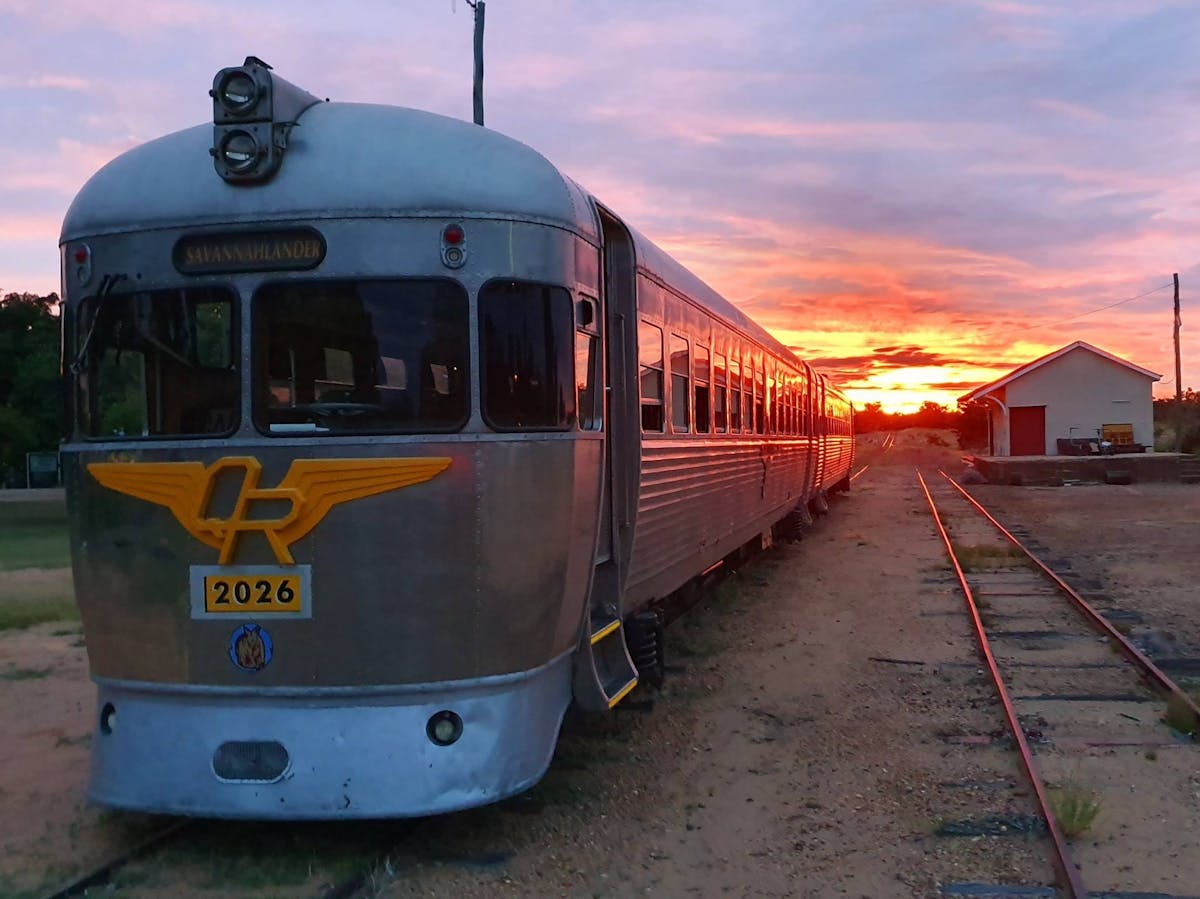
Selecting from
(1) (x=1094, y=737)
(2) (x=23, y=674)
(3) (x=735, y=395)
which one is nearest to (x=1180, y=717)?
(1) (x=1094, y=737)

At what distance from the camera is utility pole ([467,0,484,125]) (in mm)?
15469

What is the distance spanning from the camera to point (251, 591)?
195 inches

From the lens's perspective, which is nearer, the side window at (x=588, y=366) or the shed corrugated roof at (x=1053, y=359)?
the side window at (x=588, y=366)

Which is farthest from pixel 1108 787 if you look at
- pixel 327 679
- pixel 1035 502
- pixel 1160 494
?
pixel 1160 494

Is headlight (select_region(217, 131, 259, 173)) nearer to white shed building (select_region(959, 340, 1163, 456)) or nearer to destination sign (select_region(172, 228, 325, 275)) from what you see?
destination sign (select_region(172, 228, 325, 275))

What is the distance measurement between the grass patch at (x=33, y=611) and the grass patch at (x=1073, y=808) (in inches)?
367

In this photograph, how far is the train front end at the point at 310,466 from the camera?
4.92 meters

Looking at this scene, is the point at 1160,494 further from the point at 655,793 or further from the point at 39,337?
the point at 39,337

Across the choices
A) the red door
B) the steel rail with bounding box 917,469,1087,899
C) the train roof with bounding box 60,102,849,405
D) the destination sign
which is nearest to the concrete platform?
the red door

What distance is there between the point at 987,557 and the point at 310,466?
13.3m

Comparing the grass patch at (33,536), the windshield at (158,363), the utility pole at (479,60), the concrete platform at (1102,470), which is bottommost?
the grass patch at (33,536)

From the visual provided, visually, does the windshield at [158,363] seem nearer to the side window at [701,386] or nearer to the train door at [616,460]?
the train door at [616,460]

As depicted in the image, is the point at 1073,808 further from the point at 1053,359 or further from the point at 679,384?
the point at 1053,359

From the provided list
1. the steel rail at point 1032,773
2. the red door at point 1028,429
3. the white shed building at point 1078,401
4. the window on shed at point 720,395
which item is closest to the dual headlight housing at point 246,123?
the steel rail at point 1032,773
